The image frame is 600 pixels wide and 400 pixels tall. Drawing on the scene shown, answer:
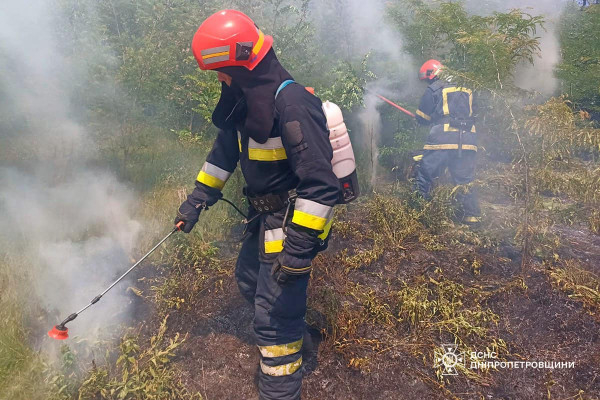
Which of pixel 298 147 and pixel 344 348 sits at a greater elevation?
pixel 298 147

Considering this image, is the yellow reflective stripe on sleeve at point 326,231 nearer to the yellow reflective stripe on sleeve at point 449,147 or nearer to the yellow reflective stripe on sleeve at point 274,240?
the yellow reflective stripe on sleeve at point 274,240

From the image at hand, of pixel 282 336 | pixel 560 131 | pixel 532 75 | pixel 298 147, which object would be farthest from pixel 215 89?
pixel 532 75

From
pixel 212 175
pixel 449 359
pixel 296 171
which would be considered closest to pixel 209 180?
pixel 212 175

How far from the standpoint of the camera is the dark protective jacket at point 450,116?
5.48 meters

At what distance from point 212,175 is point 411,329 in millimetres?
1927

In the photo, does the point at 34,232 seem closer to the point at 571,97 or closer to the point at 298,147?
the point at 298,147

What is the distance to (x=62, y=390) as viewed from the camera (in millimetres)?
2578

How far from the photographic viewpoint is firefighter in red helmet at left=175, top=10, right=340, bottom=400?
2326 millimetres

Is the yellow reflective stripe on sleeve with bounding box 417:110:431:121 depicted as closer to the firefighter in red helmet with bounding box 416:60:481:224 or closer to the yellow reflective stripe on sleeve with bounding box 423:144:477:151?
the firefighter in red helmet with bounding box 416:60:481:224

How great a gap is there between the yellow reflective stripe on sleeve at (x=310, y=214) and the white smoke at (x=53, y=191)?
180 centimetres

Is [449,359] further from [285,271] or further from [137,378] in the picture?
[137,378]

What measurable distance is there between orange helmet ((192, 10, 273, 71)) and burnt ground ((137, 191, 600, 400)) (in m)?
2.00

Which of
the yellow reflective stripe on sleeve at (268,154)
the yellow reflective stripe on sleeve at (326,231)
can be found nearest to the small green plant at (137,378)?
the yellow reflective stripe on sleeve at (326,231)

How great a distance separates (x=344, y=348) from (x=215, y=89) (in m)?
3.03
